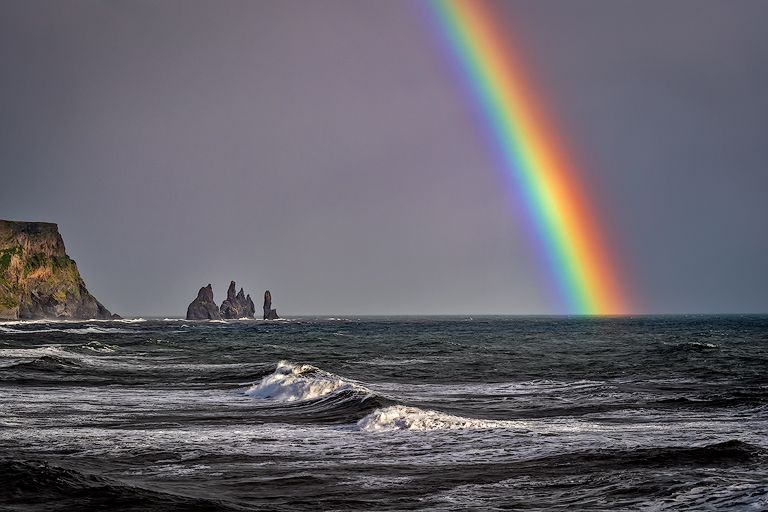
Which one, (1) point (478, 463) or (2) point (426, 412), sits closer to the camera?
(1) point (478, 463)

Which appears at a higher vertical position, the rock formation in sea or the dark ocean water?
the rock formation in sea

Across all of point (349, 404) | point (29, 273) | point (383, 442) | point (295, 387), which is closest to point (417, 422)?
point (383, 442)

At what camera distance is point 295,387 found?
32.9 m

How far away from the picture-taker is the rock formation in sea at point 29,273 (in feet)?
578

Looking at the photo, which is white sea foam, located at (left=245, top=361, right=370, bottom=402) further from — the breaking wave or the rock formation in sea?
the rock formation in sea

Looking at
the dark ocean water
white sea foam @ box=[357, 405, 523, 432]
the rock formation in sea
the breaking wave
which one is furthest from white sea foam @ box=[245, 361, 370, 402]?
the rock formation in sea

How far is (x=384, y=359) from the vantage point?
6047 centimetres

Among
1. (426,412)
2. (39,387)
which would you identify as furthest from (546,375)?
(39,387)

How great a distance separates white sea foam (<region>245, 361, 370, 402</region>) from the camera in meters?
31.3

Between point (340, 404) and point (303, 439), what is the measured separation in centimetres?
781

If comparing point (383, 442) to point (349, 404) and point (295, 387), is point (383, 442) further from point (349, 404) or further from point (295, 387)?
point (295, 387)

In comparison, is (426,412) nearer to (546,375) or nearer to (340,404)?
(340,404)

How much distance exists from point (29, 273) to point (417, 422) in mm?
180191

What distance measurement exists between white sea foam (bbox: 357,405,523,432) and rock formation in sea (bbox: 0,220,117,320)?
16611 centimetres
